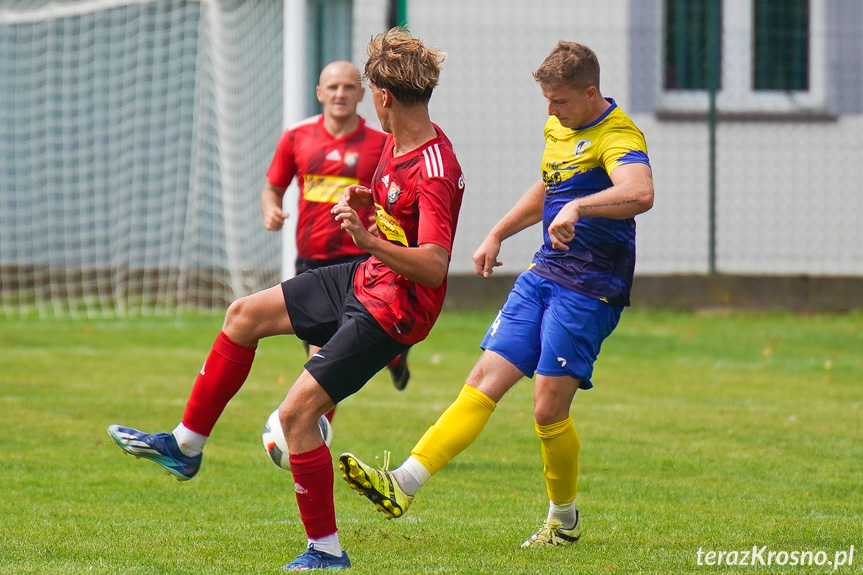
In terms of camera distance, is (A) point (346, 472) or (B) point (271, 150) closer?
(A) point (346, 472)

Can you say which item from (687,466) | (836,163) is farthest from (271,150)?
(687,466)

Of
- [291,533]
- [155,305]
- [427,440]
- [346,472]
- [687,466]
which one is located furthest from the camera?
[155,305]

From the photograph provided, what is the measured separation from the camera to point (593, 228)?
15.4ft

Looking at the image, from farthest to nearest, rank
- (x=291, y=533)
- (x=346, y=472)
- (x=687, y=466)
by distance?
(x=687, y=466)
(x=291, y=533)
(x=346, y=472)

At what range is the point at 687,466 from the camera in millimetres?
6262

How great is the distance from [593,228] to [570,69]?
0.63m

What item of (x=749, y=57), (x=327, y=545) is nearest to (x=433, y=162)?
(x=327, y=545)

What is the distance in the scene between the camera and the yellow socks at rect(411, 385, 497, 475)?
441 cm

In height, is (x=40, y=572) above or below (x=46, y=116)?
below

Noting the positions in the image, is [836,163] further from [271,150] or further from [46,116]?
[46,116]

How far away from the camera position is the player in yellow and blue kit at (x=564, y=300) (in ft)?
15.0

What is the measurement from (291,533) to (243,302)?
3.26ft

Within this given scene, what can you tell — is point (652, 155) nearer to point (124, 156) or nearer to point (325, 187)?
point (124, 156)

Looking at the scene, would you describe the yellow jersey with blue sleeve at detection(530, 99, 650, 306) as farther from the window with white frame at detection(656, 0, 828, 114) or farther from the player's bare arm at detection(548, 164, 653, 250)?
the window with white frame at detection(656, 0, 828, 114)
